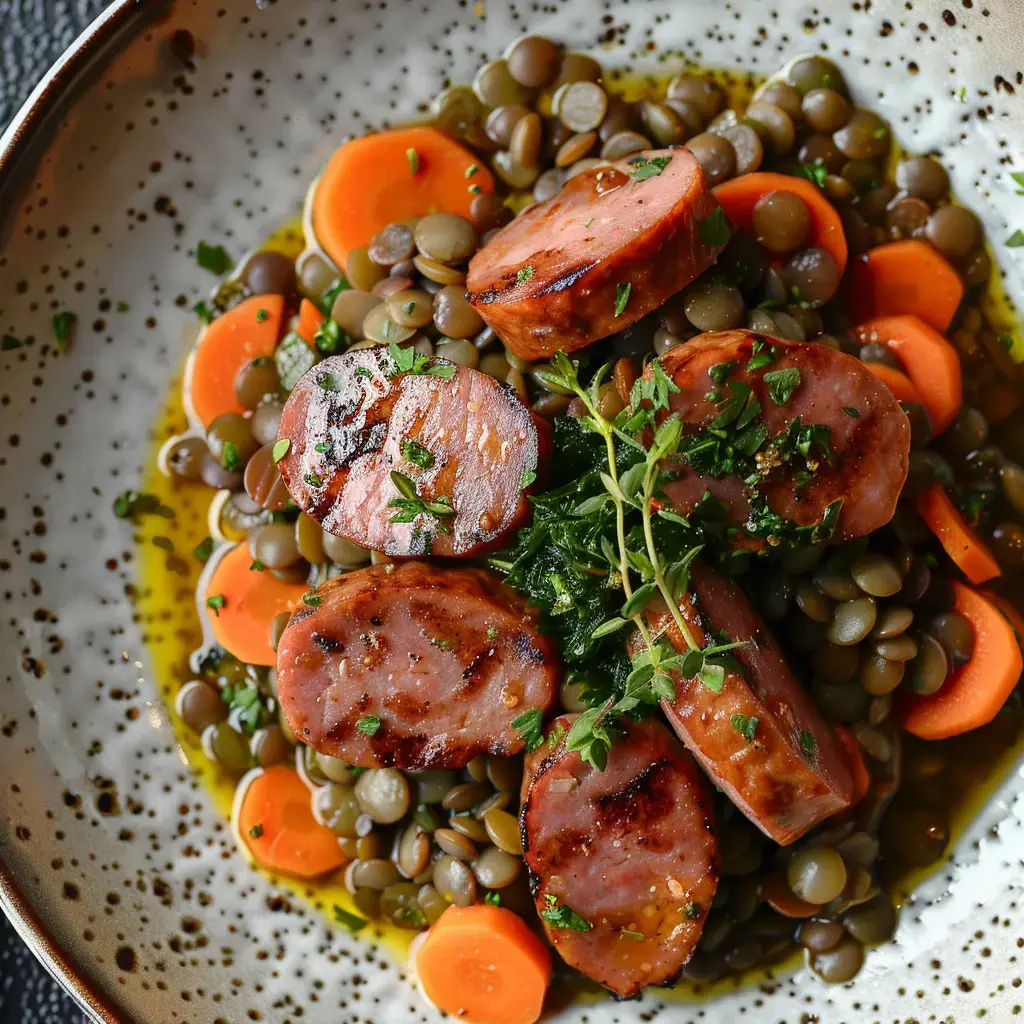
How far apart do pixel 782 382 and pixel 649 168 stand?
0.89m

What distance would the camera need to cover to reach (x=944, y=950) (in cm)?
366

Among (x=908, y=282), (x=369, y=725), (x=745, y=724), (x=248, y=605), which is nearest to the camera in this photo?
(x=745, y=724)

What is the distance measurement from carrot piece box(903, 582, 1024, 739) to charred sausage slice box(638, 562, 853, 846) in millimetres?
617

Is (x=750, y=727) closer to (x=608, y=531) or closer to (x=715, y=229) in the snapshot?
(x=608, y=531)

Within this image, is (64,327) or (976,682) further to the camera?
(64,327)

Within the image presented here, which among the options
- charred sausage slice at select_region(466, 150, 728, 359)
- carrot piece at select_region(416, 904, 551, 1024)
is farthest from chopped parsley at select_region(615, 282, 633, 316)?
carrot piece at select_region(416, 904, 551, 1024)

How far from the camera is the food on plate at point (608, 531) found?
3.05 meters

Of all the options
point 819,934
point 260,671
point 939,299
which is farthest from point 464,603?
point 939,299

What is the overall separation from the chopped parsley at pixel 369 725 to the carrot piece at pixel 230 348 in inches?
56.3

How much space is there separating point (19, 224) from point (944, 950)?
4.52 m

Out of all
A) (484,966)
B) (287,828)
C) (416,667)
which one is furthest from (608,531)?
(287,828)

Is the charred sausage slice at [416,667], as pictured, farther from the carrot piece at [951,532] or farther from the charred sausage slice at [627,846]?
the carrot piece at [951,532]

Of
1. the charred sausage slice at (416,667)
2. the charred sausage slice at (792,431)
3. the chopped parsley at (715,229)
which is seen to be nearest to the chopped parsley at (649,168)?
the chopped parsley at (715,229)

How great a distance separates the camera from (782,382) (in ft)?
9.88
